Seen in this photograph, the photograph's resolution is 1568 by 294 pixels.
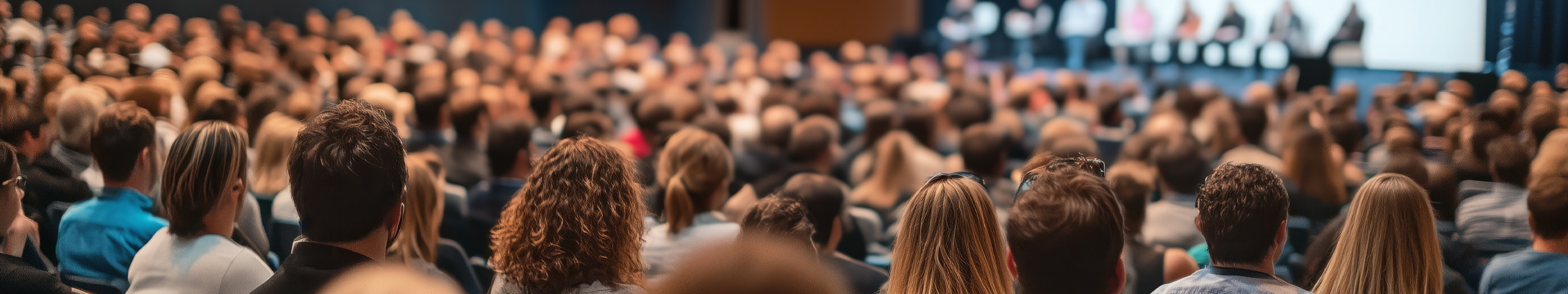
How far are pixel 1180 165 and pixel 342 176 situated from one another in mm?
2822

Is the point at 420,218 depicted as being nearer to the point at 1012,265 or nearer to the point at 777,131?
the point at 1012,265

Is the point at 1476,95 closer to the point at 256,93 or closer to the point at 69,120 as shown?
the point at 256,93

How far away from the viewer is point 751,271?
0.93 m

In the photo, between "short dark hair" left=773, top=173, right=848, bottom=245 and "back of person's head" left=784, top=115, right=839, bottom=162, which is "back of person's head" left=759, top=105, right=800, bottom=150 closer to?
"back of person's head" left=784, top=115, right=839, bottom=162

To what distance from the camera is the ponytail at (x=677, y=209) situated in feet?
9.22

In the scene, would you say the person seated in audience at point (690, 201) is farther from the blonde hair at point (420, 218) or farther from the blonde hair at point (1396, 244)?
the blonde hair at point (1396, 244)

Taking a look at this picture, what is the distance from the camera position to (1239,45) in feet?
42.2

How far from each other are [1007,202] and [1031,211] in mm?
2209

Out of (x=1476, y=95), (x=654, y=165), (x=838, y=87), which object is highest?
(x=654, y=165)

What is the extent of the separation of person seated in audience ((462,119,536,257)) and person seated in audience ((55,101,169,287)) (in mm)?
1067

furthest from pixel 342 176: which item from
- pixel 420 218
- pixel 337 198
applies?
pixel 420 218

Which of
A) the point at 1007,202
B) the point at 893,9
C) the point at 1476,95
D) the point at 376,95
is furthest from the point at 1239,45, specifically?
the point at 376,95

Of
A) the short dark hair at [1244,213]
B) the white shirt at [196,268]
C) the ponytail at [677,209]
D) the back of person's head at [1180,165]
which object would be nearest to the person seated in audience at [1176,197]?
the back of person's head at [1180,165]

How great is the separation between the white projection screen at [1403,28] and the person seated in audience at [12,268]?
39.7 ft
